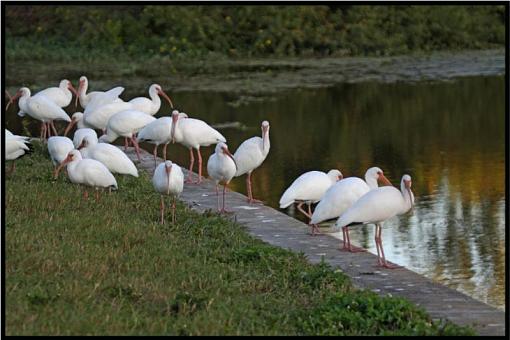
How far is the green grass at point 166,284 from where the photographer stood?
6.24 m

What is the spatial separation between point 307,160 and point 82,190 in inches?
202

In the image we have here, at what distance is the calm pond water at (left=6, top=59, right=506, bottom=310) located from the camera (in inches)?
392

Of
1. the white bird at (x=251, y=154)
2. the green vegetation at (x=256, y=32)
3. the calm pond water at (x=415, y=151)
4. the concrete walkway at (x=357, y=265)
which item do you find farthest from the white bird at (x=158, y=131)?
the green vegetation at (x=256, y=32)

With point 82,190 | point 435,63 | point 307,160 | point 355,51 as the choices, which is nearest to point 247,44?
point 355,51

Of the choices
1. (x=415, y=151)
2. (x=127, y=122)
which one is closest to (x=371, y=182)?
(x=127, y=122)

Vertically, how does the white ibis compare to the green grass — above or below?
above

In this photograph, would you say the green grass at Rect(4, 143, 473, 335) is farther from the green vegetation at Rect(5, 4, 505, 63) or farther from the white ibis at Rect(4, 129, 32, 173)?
the green vegetation at Rect(5, 4, 505, 63)

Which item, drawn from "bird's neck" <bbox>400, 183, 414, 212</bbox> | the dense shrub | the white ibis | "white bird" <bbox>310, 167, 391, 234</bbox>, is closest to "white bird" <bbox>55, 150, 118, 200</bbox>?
the white ibis

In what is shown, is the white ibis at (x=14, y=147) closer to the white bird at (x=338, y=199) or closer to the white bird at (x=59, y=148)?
the white bird at (x=59, y=148)

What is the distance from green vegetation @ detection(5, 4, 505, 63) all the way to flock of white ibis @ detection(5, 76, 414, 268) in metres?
15.7

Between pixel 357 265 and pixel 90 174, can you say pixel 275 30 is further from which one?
pixel 357 265

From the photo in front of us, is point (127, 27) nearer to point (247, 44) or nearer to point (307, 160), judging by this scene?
point (247, 44)

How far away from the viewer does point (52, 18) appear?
34375 mm

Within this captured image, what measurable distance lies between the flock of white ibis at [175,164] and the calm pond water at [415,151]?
2.28 feet
